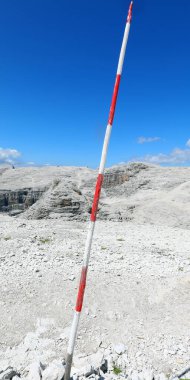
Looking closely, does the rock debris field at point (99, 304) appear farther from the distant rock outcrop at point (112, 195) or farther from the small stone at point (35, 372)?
the distant rock outcrop at point (112, 195)

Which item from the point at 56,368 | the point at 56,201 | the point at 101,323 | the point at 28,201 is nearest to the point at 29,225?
the point at 56,201

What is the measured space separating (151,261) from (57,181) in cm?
2225

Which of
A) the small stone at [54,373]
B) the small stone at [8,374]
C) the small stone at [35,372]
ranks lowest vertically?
the small stone at [8,374]

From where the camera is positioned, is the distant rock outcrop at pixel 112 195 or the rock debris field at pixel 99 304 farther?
the distant rock outcrop at pixel 112 195

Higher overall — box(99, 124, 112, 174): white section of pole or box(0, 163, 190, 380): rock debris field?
box(99, 124, 112, 174): white section of pole

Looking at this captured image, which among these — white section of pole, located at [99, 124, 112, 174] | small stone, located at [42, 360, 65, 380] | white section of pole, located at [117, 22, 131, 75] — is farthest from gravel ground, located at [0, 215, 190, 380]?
white section of pole, located at [117, 22, 131, 75]

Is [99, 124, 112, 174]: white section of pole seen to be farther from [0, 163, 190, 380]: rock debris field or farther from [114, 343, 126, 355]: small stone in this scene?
[114, 343, 126, 355]: small stone

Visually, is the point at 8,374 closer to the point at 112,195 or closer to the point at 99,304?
the point at 99,304

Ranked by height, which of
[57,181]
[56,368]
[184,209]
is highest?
[57,181]

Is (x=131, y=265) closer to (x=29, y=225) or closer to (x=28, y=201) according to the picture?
(x=29, y=225)

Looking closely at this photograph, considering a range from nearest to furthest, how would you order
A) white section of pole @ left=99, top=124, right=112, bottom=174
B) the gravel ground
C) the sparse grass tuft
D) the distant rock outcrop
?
white section of pole @ left=99, top=124, right=112, bottom=174, the sparse grass tuft, the gravel ground, the distant rock outcrop

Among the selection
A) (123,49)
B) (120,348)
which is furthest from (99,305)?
(123,49)

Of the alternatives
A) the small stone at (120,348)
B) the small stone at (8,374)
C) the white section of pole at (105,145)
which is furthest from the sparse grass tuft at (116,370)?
the white section of pole at (105,145)

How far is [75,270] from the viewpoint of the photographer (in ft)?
49.6
